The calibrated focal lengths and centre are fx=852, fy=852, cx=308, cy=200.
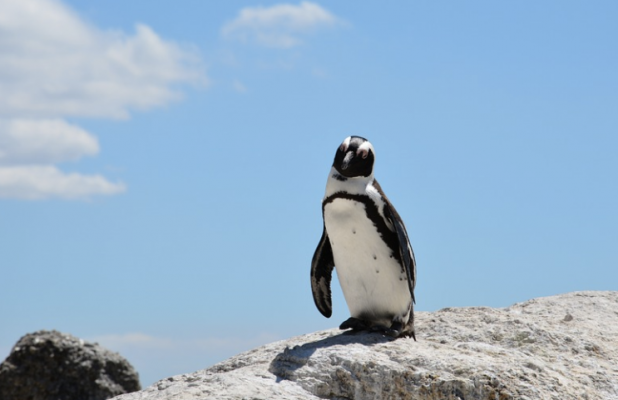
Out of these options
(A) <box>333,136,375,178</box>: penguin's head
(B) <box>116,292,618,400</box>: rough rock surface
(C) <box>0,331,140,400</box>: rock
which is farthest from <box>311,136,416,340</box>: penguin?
(C) <box>0,331,140,400</box>: rock

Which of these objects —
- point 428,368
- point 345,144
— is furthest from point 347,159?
point 428,368

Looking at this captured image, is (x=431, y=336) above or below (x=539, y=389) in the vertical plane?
above

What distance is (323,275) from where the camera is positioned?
6.38 m

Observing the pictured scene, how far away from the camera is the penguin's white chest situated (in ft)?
18.8

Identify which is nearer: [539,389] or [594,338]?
[539,389]

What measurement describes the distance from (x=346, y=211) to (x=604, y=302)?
3.53 meters

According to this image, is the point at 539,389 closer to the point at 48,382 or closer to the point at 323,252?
the point at 323,252

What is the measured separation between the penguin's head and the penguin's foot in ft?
3.36

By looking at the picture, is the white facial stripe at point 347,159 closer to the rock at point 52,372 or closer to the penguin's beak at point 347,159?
the penguin's beak at point 347,159

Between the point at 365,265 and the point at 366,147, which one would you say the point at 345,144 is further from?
the point at 365,265

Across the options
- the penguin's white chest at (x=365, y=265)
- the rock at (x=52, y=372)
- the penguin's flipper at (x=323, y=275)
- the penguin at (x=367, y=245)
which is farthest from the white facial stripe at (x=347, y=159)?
the rock at (x=52, y=372)

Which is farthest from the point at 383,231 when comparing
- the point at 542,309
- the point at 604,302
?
the point at 604,302

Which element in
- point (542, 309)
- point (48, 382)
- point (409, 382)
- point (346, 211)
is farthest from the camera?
point (48, 382)

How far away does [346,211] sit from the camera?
18.8 ft
